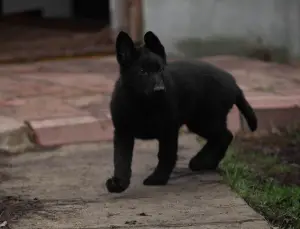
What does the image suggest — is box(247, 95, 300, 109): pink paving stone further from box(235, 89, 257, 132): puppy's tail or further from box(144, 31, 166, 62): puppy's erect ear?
box(144, 31, 166, 62): puppy's erect ear

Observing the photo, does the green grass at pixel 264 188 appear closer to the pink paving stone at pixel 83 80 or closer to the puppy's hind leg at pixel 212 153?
the puppy's hind leg at pixel 212 153

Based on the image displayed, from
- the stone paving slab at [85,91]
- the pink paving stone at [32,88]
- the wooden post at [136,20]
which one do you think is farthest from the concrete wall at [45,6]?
the pink paving stone at [32,88]

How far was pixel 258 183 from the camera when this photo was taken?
13.3 ft

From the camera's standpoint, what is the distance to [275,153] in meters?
4.82

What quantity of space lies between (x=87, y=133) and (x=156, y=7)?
309 centimetres

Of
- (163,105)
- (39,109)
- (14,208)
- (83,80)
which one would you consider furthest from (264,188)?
(83,80)

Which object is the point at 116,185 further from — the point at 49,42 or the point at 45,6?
the point at 45,6

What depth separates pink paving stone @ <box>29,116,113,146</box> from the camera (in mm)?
5070

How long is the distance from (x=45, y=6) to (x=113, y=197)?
8946 millimetres

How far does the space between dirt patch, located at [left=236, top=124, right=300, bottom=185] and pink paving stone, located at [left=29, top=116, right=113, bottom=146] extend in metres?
0.93

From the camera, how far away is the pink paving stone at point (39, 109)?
5438mm

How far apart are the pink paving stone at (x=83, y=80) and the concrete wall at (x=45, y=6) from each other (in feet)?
17.5

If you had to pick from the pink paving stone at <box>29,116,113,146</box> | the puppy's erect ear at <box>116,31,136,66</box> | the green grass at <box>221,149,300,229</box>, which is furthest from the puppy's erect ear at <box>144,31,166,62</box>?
the pink paving stone at <box>29,116,113,146</box>

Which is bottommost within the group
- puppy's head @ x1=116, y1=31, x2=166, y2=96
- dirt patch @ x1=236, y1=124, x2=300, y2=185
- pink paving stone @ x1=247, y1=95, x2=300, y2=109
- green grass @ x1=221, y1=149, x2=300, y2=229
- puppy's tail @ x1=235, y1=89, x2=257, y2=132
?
dirt patch @ x1=236, y1=124, x2=300, y2=185
